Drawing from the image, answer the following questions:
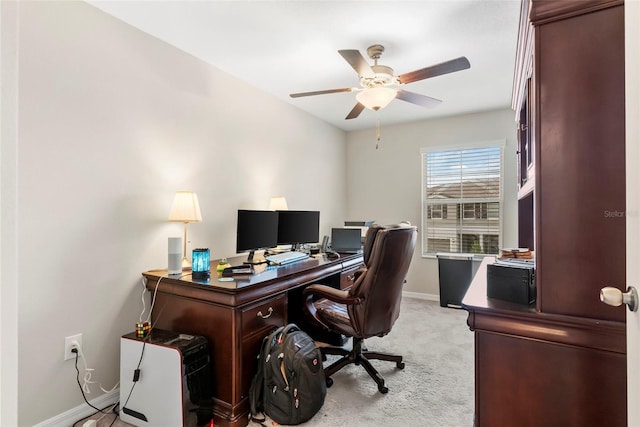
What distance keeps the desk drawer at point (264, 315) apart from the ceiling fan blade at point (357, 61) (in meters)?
1.59

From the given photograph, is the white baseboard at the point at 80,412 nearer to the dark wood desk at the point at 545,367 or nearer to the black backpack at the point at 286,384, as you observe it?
the black backpack at the point at 286,384

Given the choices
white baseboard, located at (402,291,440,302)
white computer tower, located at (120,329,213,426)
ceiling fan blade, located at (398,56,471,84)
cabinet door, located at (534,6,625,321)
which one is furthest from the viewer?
white baseboard, located at (402,291,440,302)

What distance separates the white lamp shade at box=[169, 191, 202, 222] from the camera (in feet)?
7.30

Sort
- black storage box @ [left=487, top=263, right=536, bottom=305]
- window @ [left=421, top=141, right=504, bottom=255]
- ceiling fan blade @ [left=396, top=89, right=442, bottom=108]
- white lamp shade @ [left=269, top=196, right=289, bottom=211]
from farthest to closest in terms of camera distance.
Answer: window @ [left=421, top=141, right=504, bottom=255], white lamp shade @ [left=269, top=196, right=289, bottom=211], ceiling fan blade @ [left=396, top=89, right=442, bottom=108], black storage box @ [left=487, top=263, right=536, bottom=305]

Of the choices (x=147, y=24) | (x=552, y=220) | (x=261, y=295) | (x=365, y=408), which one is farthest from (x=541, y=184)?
(x=147, y=24)

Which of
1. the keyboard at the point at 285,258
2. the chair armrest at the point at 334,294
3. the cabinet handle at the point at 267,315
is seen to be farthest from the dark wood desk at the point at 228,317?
the keyboard at the point at 285,258

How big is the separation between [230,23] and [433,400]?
9.28 ft

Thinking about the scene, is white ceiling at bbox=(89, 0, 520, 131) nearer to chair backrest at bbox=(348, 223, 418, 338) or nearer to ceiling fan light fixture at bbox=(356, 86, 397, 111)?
ceiling fan light fixture at bbox=(356, 86, 397, 111)

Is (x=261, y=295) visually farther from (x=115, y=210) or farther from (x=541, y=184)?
(x=541, y=184)

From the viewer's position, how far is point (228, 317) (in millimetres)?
1782

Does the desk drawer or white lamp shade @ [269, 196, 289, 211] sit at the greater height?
white lamp shade @ [269, 196, 289, 211]

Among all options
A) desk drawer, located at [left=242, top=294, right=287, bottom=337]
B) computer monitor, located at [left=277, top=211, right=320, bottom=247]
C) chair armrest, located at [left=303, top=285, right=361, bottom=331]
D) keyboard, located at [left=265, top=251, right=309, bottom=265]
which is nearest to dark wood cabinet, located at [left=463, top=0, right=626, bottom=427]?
chair armrest, located at [left=303, top=285, right=361, bottom=331]

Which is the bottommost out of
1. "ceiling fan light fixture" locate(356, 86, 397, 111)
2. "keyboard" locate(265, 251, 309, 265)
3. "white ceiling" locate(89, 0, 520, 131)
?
"keyboard" locate(265, 251, 309, 265)

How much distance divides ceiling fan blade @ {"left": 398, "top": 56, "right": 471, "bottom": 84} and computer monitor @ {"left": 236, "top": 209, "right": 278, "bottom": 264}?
151 centimetres
